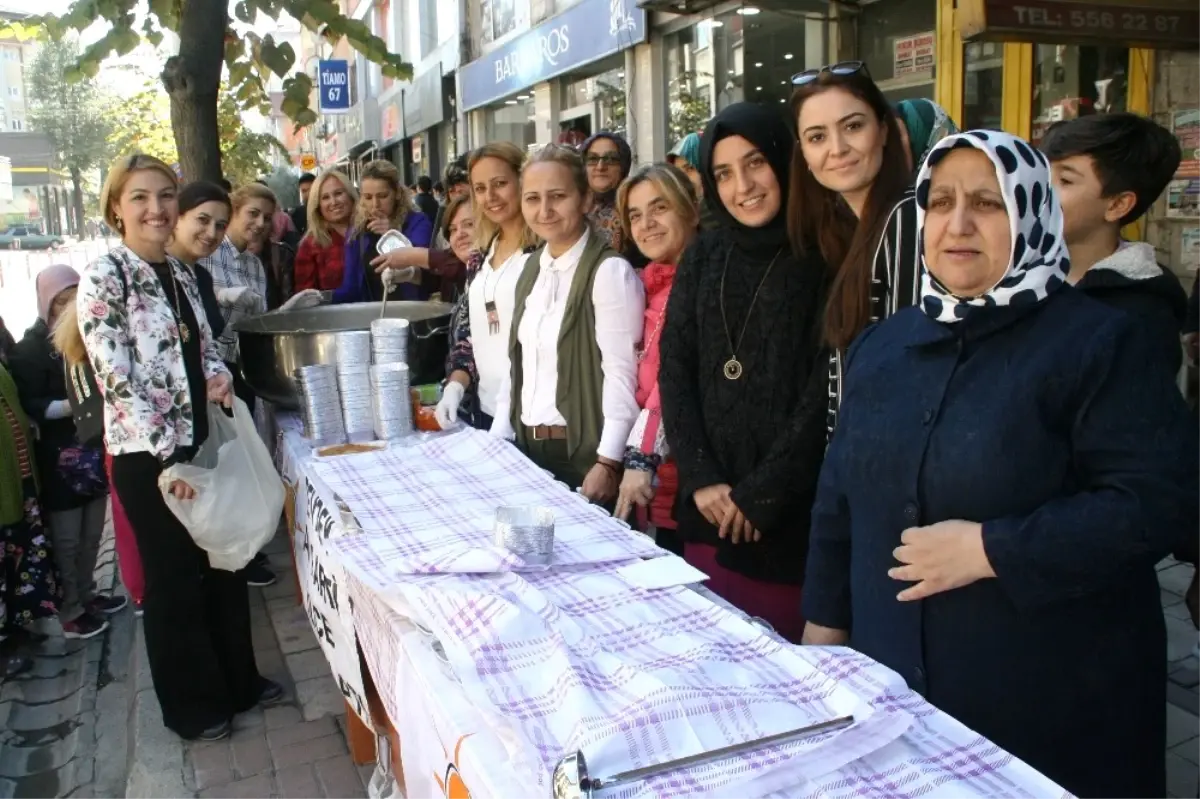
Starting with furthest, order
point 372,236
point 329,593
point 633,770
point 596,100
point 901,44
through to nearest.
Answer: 1. point 596,100
2. point 901,44
3. point 372,236
4. point 329,593
5. point 633,770

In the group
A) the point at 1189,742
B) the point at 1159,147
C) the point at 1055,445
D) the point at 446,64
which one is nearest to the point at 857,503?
the point at 1055,445

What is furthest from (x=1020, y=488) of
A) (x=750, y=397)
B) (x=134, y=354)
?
(x=134, y=354)

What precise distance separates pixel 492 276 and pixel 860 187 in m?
1.47

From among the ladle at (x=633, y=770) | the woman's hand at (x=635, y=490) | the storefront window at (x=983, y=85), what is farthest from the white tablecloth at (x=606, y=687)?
the storefront window at (x=983, y=85)

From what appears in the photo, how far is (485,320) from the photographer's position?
3.11 metres

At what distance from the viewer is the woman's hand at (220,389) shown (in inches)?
114

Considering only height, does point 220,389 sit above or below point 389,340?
below

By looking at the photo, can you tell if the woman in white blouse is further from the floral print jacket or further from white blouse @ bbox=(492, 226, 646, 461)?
the floral print jacket

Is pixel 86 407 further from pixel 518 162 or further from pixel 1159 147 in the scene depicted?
pixel 1159 147

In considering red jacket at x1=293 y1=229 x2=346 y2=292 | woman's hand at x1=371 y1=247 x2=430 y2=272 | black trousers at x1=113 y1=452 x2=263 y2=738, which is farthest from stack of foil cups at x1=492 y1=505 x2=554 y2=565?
red jacket at x1=293 y1=229 x2=346 y2=292

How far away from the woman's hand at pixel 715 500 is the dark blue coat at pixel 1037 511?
591 mm

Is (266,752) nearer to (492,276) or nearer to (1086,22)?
(492,276)

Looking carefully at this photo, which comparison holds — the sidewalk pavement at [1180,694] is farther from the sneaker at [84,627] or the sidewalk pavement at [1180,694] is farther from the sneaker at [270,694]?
the sneaker at [84,627]

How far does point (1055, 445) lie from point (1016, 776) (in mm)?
442
